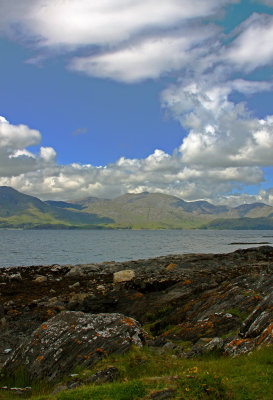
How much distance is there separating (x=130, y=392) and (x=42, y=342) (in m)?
6.63

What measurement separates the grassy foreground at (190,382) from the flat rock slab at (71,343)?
1.17m

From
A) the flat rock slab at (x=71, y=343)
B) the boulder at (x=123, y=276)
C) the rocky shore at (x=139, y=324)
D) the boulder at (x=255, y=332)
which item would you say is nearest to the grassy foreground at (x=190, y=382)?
the boulder at (x=255, y=332)

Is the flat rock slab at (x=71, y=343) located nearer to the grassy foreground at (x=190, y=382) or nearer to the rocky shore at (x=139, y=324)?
the rocky shore at (x=139, y=324)

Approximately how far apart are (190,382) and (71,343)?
6627mm

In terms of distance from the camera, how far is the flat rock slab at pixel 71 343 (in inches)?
500

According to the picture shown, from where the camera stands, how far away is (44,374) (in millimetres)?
12477

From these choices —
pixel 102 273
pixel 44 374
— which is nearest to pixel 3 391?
pixel 44 374

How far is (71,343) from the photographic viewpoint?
13.5 m

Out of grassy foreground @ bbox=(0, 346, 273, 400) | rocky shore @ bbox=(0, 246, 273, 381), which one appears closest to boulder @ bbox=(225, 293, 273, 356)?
rocky shore @ bbox=(0, 246, 273, 381)

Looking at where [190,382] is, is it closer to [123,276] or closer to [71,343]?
[71,343]

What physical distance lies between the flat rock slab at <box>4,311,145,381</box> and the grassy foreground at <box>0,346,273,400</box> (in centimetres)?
117

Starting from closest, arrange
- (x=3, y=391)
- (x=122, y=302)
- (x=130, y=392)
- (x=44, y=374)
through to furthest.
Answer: (x=130, y=392) < (x=3, y=391) < (x=44, y=374) < (x=122, y=302)

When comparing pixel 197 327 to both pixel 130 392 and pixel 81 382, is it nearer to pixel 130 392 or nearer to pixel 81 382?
pixel 81 382

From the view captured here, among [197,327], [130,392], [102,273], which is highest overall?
[130,392]
